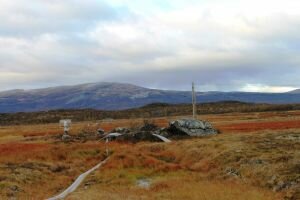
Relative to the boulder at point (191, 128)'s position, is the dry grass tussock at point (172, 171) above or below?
below

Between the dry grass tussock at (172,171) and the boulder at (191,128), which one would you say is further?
the boulder at (191,128)

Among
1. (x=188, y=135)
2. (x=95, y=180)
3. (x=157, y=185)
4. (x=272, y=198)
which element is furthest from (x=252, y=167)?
(x=188, y=135)

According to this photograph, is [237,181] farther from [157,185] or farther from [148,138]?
[148,138]

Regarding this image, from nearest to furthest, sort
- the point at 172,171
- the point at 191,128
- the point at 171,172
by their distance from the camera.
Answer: the point at 171,172, the point at 172,171, the point at 191,128

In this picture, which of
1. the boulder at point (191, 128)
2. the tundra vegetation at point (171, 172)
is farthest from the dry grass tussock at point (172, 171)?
the boulder at point (191, 128)

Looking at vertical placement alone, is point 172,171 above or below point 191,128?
below

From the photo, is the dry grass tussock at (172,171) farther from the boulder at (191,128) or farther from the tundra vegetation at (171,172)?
the boulder at (191,128)

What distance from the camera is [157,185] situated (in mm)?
32344

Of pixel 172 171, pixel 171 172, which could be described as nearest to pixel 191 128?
pixel 172 171

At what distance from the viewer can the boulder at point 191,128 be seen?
2798 inches

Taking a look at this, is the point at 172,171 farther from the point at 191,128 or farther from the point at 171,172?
the point at 191,128

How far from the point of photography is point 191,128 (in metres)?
72.8

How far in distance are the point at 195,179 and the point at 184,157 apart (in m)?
13.5

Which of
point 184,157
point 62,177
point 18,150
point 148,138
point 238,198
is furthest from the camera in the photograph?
point 148,138
